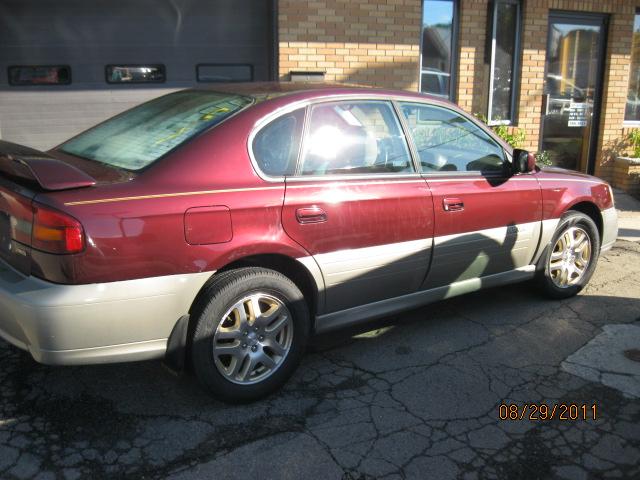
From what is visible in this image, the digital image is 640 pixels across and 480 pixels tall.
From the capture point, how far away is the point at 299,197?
342 cm

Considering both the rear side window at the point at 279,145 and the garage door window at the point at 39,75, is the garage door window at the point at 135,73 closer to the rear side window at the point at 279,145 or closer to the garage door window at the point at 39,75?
the garage door window at the point at 39,75

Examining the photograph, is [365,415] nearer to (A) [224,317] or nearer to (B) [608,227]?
(A) [224,317]

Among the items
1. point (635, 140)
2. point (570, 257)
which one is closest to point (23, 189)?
point (570, 257)

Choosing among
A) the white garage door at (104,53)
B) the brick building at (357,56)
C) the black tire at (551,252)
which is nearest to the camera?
the black tire at (551,252)

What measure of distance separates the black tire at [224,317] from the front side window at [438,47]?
5783 mm

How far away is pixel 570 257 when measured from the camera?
16.6 ft

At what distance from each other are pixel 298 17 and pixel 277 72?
67 cm

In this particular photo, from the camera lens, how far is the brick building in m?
7.18

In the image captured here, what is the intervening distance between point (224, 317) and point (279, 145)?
961 mm

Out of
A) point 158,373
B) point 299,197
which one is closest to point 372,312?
point 299,197

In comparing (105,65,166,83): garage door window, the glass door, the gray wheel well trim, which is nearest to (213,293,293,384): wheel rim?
the gray wheel well trim

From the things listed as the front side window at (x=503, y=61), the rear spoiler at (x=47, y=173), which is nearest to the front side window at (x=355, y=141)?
the rear spoiler at (x=47, y=173)

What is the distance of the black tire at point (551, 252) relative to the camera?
486 centimetres

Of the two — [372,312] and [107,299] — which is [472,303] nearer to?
[372,312]
